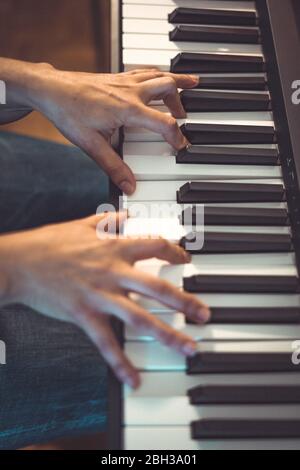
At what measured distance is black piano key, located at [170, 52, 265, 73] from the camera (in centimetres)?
93

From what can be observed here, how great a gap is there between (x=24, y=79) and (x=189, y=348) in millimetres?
537

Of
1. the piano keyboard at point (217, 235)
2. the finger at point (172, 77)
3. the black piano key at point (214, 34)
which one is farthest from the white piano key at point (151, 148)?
the black piano key at point (214, 34)

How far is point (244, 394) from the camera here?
0.70m

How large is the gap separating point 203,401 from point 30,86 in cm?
58

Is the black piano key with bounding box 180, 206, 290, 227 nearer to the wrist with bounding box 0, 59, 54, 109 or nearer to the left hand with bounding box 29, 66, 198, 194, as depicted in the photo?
the left hand with bounding box 29, 66, 198, 194

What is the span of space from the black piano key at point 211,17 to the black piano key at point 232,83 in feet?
0.42

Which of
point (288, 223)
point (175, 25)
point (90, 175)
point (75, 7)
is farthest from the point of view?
point (75, 7)

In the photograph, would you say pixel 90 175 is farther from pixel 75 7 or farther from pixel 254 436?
pixel 75 7

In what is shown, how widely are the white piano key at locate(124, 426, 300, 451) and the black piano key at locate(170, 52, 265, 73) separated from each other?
0.59 m

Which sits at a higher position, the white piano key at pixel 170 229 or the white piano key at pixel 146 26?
the white piano key at pixel 146 26

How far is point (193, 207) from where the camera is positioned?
0.81 meters

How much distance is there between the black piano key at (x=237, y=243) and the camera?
0.78 m

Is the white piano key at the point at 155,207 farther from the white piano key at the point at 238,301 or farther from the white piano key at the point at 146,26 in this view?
the white piano key at the point at 146,26

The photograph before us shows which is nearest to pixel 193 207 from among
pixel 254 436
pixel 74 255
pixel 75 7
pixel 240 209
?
pixel 240 209
